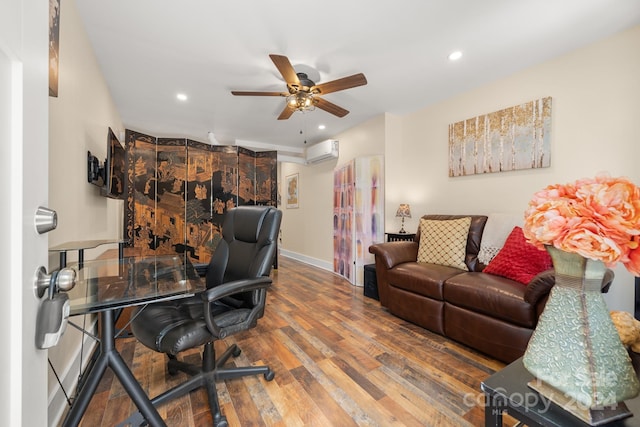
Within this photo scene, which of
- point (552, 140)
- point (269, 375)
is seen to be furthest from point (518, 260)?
point (269, 375)

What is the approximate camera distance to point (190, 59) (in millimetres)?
2275

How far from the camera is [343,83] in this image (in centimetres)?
218

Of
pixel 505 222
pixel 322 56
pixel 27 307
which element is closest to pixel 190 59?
pixel 322 56

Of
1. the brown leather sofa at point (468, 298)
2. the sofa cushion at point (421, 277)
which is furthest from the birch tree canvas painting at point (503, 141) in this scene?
the sofa cushion at point (421, 277)

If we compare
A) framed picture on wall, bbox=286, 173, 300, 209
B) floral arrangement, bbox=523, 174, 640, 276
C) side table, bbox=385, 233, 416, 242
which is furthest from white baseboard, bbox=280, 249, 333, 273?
floral arrangement, bbox=523, 174, 640, 276

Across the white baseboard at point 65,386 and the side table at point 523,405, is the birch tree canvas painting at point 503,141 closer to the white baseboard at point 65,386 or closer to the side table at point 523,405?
the side table at point 523,405

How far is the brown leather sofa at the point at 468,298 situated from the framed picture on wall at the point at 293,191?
3.18 m

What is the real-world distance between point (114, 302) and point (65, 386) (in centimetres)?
108

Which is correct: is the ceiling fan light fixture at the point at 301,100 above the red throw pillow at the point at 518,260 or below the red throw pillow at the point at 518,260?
above

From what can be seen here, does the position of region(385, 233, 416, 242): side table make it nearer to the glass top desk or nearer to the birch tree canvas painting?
the birch tree canvas painting

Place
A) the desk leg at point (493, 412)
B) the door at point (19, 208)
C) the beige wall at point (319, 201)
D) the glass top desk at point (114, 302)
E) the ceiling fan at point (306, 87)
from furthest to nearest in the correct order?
the beige wall at point (319, 201) < the ceiling fan at point (306, 87) < the glass top desk at point (114, 302) < the desk leg at point (493, 412) < the door at point (19, 208)

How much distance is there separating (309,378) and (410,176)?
2.83 meters

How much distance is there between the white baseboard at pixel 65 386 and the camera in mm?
1254

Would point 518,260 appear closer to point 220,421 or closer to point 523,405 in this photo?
point 523,405
